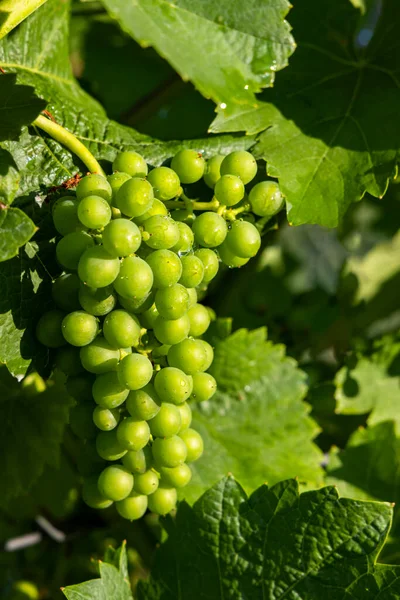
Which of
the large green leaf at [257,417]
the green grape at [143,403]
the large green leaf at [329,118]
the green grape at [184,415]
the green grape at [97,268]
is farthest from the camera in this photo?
the large green leaf at [257,417]

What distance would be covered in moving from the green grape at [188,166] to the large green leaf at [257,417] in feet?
2.01

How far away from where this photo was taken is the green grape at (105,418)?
1186 millimetres

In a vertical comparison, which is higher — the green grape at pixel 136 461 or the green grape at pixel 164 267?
the green grape at pixel 164 267

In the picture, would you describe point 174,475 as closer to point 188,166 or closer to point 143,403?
point 143,403

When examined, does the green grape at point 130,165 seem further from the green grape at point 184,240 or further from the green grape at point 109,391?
the green grape at point 109,391

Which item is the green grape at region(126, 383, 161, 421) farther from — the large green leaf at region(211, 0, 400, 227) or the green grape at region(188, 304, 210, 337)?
the large green leaf at region(211, 0, 400, 227)

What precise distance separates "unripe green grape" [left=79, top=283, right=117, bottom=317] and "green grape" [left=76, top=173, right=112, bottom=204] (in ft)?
0.47

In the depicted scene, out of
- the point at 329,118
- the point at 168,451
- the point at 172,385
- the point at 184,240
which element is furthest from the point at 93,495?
the point at 329,118

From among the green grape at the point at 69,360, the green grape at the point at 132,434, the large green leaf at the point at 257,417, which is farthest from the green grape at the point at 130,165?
the large green leaf at the point at 257,417

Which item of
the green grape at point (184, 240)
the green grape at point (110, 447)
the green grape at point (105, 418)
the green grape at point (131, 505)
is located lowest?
the green grape at point (131, 505)

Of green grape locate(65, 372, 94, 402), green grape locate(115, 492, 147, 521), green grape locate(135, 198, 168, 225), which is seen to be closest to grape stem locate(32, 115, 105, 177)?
green grape locate(135, 198, 168, 225)

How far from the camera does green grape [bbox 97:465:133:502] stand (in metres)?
1.23

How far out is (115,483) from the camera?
48.2 inches

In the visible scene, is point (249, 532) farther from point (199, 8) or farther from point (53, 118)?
point (199, 8)
